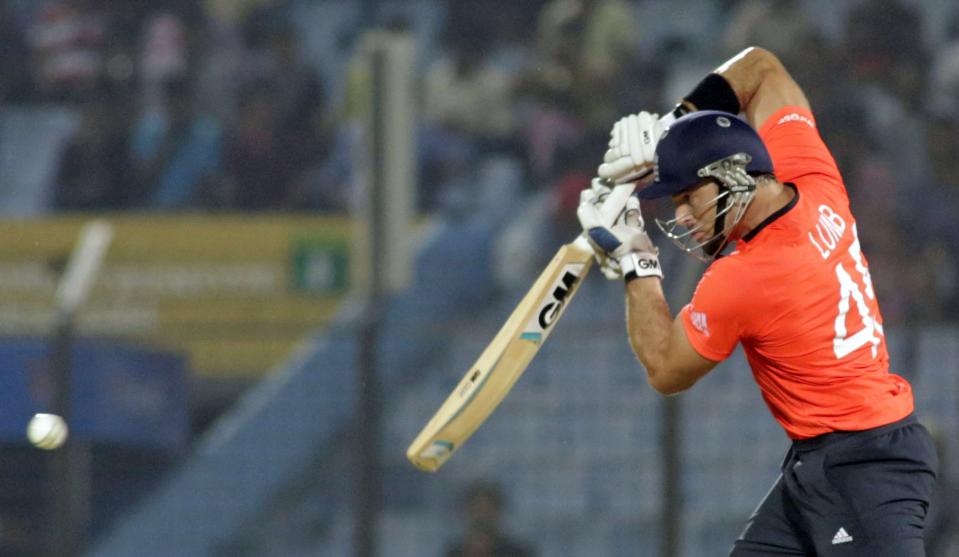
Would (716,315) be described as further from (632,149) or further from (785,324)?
(632,149)

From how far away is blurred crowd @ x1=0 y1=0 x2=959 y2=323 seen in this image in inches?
355

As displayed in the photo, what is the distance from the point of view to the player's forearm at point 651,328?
3.93 meters

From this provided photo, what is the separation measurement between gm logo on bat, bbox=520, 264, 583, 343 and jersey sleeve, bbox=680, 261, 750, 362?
55 cm

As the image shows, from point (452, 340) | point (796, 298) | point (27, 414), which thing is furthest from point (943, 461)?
point (27, 414)

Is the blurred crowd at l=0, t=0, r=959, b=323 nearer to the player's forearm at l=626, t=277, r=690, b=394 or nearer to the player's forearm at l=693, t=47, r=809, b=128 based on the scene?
the player's forearm at l=693, t=47, r=809, b=128

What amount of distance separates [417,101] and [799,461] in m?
6.31

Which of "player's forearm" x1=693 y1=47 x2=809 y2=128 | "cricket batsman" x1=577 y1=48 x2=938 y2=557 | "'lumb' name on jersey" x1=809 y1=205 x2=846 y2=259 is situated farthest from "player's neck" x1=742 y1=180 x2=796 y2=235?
"player's forearm" x1=693 y1=47 x2=809 y2=128

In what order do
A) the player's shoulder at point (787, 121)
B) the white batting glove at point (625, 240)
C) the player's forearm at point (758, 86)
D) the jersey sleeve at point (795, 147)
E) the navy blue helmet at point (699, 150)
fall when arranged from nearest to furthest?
the navy blue helmet at point (699, 150) < the white batting glove at point (625, 240) < the jersey sleeve at point (795, 147) < the player's shoulder at point (787, 121) < the player's forearm at point (758, 86)

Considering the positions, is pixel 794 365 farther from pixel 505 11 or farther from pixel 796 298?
pixel 505 11

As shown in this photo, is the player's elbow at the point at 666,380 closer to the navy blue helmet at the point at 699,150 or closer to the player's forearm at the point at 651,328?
the player's forearm at the point at 651,328

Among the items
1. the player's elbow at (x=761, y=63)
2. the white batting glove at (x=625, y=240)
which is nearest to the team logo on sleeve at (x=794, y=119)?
the player's elbow at (x=761, y=63)

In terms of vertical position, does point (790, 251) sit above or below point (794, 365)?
above

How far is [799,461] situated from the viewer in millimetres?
3994

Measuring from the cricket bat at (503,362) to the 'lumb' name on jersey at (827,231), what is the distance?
0.69 m
